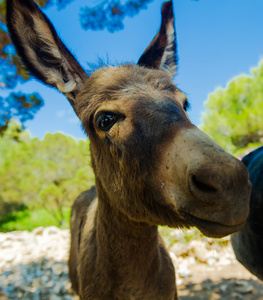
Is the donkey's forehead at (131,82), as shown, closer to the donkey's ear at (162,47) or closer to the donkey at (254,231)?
the donkey's ear at (162,47)

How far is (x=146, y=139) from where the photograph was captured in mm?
1724

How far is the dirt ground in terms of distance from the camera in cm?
476

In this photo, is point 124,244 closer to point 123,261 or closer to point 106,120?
point 123,261

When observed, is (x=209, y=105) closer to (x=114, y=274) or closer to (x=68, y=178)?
(x=68, y=178)

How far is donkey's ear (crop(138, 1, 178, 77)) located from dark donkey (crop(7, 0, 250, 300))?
0.01 meters

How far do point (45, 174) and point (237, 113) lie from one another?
23783 mm

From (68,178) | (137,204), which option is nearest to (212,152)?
(137,204)

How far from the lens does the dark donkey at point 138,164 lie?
48.7 inches

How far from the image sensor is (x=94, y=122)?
2203mm

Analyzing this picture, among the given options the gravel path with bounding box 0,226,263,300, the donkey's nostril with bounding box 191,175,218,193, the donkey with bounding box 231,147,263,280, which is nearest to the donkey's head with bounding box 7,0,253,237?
the donkey's nostril with bounding box 191,175,218,193

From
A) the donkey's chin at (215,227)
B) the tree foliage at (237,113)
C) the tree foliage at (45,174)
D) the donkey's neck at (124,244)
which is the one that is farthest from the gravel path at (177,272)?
the tree foliage at (237,113)

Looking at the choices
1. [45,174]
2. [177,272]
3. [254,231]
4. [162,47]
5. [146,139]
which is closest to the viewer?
[146,139]

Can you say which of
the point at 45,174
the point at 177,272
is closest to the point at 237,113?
the point at 45,174

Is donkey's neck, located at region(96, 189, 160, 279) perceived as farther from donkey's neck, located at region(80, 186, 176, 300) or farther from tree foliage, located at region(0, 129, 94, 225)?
tree foliage, located at region(0, 129, 94, 225)
